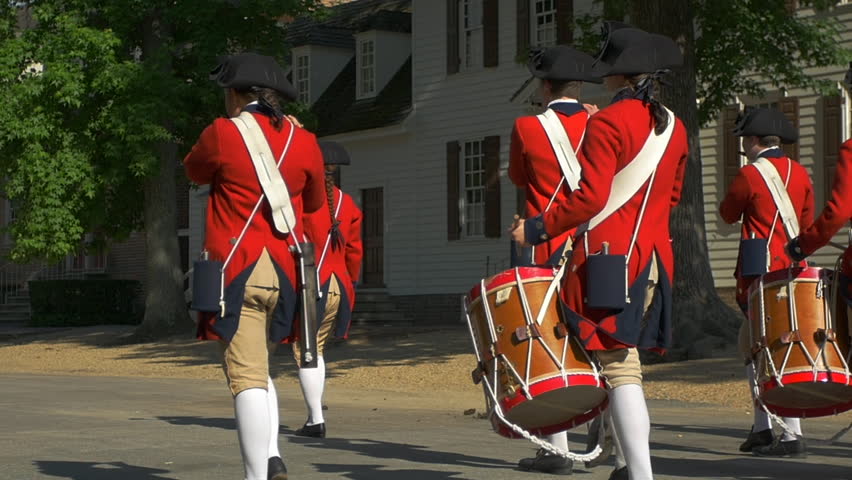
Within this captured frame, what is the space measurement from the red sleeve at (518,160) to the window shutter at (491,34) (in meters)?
22.1

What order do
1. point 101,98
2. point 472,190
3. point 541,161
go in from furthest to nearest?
point 472,190 → point 101,98 → point 541,161

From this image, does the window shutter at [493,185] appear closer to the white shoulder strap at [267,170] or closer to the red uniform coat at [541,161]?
the red uniform coat at [541,161]

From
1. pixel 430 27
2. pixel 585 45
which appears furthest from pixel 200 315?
pixel 430 27

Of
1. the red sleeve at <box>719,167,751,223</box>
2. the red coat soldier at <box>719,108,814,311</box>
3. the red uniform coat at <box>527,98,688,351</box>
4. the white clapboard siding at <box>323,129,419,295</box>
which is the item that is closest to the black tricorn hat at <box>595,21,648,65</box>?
the red uniform coat at <box>527,98,688,351</box>

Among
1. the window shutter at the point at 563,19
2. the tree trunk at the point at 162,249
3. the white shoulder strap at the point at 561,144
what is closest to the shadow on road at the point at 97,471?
the white shoulder strap at the point at 561,144

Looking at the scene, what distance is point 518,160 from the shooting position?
768cm

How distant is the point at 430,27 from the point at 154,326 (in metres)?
8.81

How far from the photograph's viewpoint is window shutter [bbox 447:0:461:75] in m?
30.6

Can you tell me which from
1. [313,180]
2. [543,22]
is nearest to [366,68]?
[543,22]

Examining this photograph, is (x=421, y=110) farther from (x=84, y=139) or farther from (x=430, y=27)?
(x=84, y=139)

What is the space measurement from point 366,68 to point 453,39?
3.86m

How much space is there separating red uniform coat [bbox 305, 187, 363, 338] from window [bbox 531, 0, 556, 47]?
1795cm

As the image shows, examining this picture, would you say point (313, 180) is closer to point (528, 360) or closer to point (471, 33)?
point (528, 360)

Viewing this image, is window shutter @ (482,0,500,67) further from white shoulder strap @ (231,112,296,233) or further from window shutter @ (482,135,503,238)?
white shoulder strap @ (231,112,296,233)
